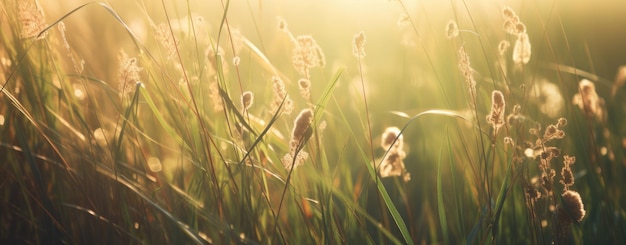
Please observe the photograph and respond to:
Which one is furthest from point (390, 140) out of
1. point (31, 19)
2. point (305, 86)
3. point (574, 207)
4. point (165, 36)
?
point (31, 19)

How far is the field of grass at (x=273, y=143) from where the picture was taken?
3.88 feet

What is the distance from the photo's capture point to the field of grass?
1183 mm

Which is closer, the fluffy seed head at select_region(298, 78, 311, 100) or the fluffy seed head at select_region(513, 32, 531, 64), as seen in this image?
the fluffy seed head at select_region(298, 78, 311, 100)

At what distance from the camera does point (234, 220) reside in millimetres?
1344

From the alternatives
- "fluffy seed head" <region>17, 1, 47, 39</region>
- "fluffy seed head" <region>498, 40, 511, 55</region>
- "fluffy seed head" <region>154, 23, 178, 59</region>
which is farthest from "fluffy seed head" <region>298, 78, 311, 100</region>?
"fluffy seed head" <region>17, 1, 47, 39</region>

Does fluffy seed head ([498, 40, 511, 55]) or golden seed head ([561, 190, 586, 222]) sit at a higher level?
fluffy seed head ([498, 40, 511, 55])

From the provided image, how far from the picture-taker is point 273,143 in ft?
4.96

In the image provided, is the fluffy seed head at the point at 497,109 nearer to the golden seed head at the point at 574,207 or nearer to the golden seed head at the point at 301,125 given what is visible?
the golden seed head at the point at 574,207

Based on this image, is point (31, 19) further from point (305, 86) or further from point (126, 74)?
point (305, 86)

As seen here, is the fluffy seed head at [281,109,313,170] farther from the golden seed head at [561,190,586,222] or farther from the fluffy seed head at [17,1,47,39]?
the fluffy seed head at [17,1,47,39]

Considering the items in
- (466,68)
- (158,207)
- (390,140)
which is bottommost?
(158,207)

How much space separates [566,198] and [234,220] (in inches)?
25.3

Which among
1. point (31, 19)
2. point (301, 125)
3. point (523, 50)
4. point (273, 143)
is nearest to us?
point (301, 125)

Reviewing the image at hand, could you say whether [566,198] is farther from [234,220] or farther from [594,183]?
[234,220]
